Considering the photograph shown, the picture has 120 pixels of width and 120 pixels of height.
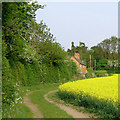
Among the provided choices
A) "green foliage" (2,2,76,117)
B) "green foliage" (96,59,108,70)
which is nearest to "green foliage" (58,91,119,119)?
"green foliage" (2,2,76,117)

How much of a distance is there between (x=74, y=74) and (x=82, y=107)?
1775cm

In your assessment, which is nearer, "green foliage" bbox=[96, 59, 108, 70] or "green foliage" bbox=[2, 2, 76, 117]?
"green foliage" bbox=[2, 2, 76, 117]

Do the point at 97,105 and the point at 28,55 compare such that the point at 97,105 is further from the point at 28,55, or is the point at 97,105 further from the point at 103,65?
the point at 103,65

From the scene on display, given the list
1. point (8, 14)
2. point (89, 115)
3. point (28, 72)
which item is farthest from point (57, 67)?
point (8, 14)

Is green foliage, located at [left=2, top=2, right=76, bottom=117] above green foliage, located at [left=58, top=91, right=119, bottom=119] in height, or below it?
above

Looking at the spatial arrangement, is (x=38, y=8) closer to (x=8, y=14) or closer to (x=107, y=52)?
(x=8, y=14)

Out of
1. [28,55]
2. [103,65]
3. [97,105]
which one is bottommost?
[97,105]

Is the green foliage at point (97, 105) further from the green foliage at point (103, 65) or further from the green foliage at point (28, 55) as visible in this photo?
the green foliage at point (103, 65)

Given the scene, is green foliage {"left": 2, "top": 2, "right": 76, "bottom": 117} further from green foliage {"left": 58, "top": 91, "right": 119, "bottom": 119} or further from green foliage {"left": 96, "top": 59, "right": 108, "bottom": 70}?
green foliage {"left": 96, "top": 59, "right": 108, "bottom": 70}

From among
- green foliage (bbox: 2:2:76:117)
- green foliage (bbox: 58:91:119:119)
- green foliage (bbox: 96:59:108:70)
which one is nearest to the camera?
green foliage (bbox: 2:2:76:117)

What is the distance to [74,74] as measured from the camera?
87.2 feet

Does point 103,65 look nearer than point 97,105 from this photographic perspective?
No

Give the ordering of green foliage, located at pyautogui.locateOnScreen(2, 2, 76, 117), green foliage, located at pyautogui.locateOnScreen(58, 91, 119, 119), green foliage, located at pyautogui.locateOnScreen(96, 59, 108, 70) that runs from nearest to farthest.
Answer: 1. green foliage, located at pyautogui.locateOnScreen(2, 2, 76, 117)
2. green foliage, located at pyautogui.locateOnScreen(58, 91, 119, 119)
3. green foliage, located at pyautogui.locateOnScreen(96, 59, 108, 70)

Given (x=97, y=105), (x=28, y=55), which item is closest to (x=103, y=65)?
(x=28, y=55)
